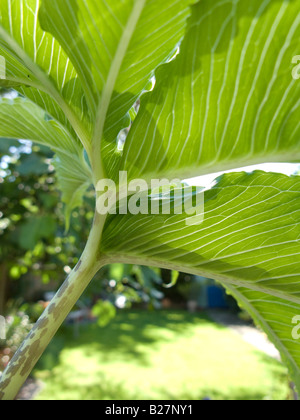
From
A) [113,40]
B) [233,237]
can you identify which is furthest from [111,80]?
[233,237]

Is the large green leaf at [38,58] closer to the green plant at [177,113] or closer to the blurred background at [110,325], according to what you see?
the green plant at [177,113]

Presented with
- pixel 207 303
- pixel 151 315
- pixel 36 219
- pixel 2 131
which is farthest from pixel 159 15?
pixel 207 303

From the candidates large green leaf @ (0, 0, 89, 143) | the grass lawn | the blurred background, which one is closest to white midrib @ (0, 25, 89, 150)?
large green leaf @ (0, 0, 89, 143)

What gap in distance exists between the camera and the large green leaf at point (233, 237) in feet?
1.17

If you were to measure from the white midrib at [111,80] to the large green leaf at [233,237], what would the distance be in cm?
6

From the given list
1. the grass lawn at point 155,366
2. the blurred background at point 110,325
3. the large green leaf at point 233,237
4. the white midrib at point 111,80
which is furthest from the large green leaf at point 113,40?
the grass lawn at point 155,366

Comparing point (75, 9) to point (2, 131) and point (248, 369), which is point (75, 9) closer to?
point (2, 131)

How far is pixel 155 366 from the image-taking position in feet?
16.8

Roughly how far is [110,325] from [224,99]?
789cm

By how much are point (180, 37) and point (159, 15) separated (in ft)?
0.11

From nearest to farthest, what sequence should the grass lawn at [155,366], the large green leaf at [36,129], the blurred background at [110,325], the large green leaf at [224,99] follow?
the large green leaf at [224,99]
the large green leaf at [36,129]
the blurred background at [110,325]
the grass lawn at [155,366]

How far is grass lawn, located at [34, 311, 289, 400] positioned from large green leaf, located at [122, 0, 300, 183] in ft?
8.98

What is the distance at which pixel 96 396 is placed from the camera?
3.82m

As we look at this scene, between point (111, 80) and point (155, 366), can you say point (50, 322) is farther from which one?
point (155, 366)
